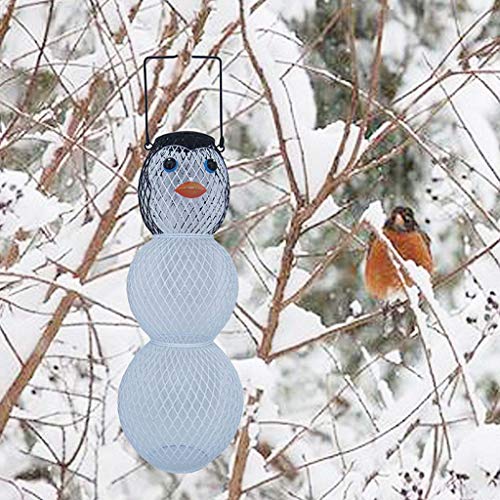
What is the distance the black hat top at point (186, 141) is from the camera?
108 centimetres

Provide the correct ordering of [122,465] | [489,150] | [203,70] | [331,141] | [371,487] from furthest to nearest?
[489,150] → [122,465] → [371,487] → [203,70] → [331,141]

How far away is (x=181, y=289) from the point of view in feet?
3.61

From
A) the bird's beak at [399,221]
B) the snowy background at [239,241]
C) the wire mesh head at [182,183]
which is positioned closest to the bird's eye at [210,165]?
the wire mesh head at [182,183]

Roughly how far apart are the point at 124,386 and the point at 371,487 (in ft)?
2.53

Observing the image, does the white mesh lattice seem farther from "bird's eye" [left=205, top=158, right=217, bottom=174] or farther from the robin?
the robin

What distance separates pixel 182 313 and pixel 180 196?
12 centimetres

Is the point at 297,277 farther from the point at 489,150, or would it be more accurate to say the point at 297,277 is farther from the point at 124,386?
the point at 489,150

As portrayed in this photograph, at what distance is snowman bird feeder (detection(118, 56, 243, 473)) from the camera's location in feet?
3.54

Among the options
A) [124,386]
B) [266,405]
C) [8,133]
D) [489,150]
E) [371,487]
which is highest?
[489,150]

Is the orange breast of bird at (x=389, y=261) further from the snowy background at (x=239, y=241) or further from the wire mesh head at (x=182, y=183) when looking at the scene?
the wire mesh head at (x=182, y=183)

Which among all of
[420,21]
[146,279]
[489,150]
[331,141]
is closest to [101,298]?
[331,141]

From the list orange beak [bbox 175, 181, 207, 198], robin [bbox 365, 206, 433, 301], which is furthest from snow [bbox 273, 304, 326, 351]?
orange beak [bbox 175, 181, 207, 198]

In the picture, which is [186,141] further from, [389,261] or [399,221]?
[399,221]

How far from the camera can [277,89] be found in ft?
4.31
